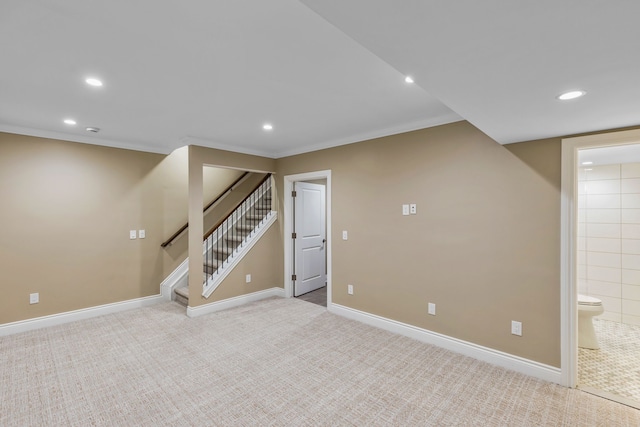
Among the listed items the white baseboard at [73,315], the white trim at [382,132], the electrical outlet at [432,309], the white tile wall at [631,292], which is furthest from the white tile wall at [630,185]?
the white baseboard at [73,315]

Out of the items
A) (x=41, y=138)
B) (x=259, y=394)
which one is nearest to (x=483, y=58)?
(x=259, y=394)

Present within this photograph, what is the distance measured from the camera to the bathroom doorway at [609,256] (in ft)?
10.2

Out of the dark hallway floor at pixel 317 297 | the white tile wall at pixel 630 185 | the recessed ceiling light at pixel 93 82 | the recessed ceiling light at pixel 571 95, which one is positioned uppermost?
the recessed ceiling light at pixel 93 82

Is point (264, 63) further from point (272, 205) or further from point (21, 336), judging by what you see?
point (21, 336)

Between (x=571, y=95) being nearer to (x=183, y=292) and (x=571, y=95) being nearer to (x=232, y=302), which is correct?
(x=232, y=302)

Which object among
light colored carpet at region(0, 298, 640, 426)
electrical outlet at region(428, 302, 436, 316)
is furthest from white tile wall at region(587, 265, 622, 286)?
electrical outlet at region(428, 302, 436, 316)

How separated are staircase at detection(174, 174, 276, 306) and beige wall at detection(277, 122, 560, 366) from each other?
1.52 meters

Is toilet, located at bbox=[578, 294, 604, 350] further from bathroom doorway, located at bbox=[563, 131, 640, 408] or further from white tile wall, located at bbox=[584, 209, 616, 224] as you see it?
white tile wall, located at bbox=[584, 209, 616, 224]

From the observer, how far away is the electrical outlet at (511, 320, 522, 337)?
2678mm

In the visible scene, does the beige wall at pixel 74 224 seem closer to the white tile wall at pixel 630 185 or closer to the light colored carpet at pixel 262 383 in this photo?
the light colored carpet at pixel 262 383

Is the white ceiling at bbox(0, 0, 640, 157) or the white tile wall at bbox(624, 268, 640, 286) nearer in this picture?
the white ceiling at bbox(0, 0, 640, 157)

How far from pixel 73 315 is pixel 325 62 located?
14.7ft

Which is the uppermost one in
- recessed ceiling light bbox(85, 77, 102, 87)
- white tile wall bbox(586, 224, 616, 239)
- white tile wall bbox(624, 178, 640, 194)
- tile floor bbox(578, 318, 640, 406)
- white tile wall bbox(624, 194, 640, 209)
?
recessed ceiling light bbox(85, 77, 102, 87)

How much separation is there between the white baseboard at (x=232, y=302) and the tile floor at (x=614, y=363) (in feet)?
12.6
